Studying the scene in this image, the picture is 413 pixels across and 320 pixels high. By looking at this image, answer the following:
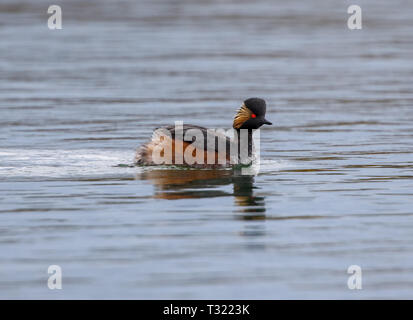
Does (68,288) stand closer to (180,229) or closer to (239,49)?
(180,229)

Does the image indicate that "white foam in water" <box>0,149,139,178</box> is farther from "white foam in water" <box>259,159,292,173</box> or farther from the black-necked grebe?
"white foam in water" <box>259,159,292,173</box>

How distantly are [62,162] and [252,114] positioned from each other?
2926 mm

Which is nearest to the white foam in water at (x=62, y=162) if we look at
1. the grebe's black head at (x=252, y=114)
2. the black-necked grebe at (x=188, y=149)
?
the black-necked grebe at (x=188, y=149)

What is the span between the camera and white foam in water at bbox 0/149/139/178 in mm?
16812

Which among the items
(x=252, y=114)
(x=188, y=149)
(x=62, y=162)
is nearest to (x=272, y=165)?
(x=252, y=114)

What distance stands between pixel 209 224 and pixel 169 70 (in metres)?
18.1

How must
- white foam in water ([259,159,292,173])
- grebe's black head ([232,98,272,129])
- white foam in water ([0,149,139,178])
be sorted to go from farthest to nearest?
grebe's black head ([232,98,272,129]), white foam in water ([259,159,292,173]), white foam in water ([0,149,139,178])

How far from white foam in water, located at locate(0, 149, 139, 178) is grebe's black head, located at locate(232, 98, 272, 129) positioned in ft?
5.96

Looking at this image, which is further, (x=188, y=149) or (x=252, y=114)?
(x=252, y=114)

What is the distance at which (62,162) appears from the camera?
17594mm

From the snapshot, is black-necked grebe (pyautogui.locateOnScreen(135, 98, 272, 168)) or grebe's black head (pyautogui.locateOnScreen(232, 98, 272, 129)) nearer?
black-necked grebe (pyautogui.locateOnScreen(135, 98, 272, 168))

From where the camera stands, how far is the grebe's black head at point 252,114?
1759 centimetres

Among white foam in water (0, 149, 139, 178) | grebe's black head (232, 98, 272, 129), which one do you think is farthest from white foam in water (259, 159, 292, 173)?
white foam in water (0, 149, 139, 178)

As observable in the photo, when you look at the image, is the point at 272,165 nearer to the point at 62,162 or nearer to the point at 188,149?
the point at 188,149
